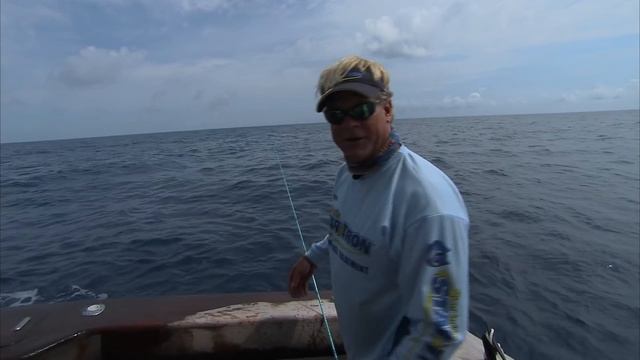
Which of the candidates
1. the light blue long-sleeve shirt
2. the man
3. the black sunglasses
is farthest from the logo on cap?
the light blue long-sleeve shirt

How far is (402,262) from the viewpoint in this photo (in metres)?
1.21

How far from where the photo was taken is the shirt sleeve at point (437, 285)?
110 cm

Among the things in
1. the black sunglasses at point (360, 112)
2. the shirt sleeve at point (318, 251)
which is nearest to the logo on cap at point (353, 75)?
the black sunglasses at point (360, 112)

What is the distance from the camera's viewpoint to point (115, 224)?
9.98m

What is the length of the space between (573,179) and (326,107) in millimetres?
15385

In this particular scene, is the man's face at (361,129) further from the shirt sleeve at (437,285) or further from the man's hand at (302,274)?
the man's hand at (302,274)

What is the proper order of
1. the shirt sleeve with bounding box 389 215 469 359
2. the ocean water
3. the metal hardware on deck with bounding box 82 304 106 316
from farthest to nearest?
the ocean water
the metal hardware on deck with bounding box 82 304 106 316
the shirt sleeve with bounding box 389 215 469 359

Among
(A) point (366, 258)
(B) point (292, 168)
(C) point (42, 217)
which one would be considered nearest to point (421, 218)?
(A) point (366, 258)

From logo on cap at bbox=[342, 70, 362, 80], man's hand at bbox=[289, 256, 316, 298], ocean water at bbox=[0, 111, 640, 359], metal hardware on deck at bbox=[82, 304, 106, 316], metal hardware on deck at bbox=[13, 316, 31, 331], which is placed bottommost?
ocean water at bbox=[0, 111, 640, 359]

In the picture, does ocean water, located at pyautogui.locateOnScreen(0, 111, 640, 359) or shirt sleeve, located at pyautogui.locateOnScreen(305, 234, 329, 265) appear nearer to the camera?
shirt sleeve, located at pyautogui.locateOnScreen(305, 234, 329, 265)

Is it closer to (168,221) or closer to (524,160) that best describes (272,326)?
(168,221)

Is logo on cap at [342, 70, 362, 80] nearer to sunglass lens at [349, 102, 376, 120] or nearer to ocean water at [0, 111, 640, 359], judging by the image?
sunglass lens at [349, 102, 376, 120]

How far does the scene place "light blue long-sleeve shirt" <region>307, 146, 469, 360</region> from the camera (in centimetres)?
111

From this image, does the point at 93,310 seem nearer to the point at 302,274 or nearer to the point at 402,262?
the point at 302,274
